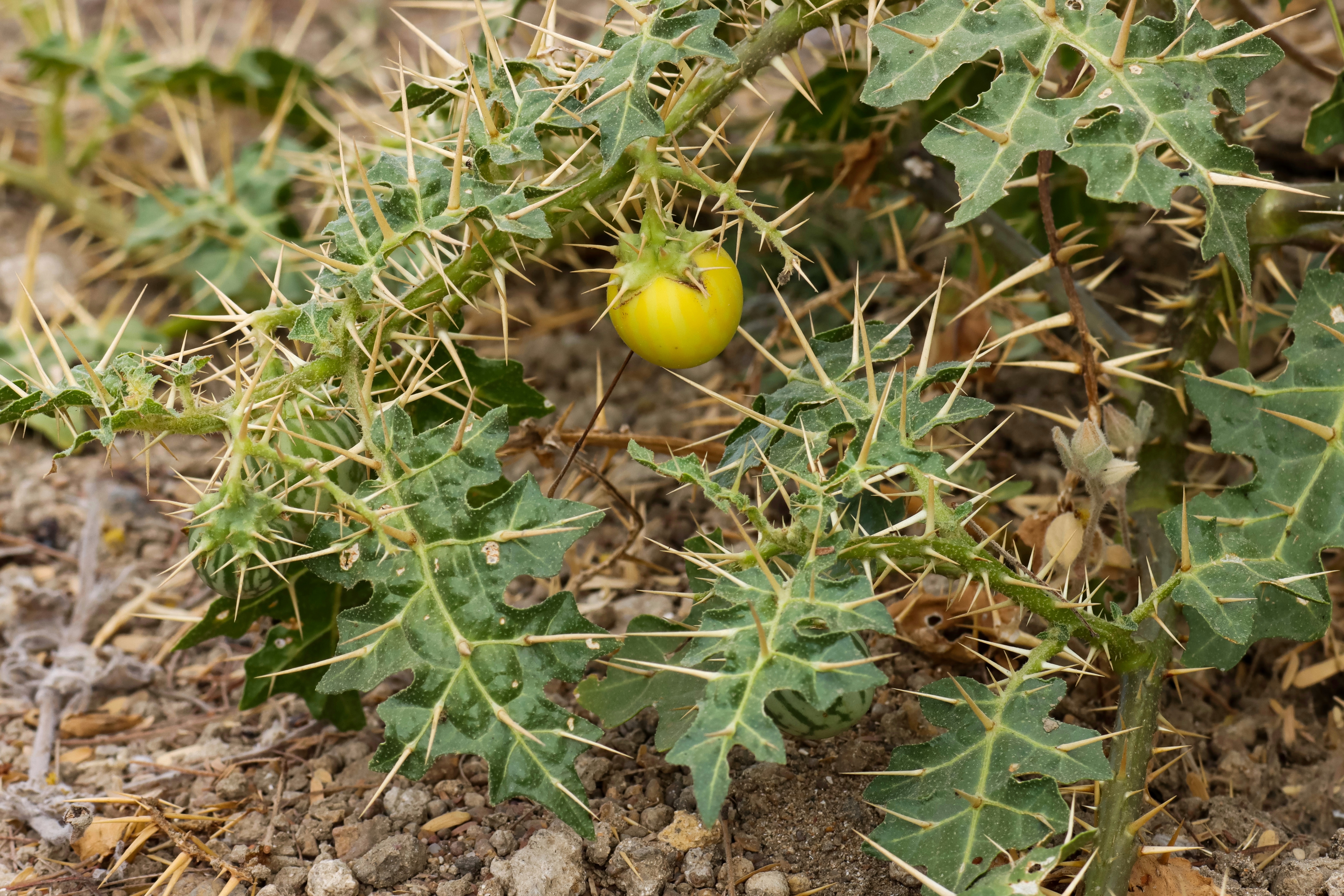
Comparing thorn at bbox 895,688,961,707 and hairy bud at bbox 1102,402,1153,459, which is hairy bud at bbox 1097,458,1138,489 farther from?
thorn at bbox 895,688,961,707

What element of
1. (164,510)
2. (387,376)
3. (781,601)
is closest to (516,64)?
(387,376)

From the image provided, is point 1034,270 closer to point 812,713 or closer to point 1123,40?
point 1123,40

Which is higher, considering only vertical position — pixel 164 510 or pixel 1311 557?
pixel 1311 557

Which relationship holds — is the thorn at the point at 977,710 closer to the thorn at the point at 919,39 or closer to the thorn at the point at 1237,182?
the thorn at the point at 1237,182

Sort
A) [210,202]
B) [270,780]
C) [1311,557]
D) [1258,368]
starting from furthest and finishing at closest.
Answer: [210,202] → [1258,368] → [270,780] → [1311,557]

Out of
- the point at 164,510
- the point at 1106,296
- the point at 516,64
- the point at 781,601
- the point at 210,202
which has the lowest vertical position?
the point at 164,510


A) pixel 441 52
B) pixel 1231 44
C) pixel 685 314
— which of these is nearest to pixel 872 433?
pixel 685 314

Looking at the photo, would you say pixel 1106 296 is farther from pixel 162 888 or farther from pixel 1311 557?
pixel 162 888
